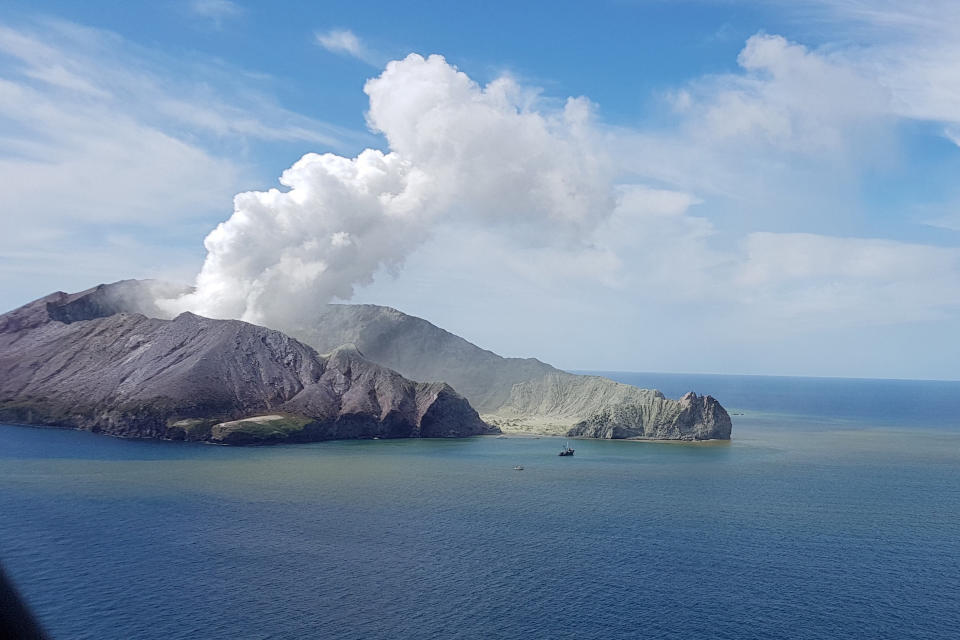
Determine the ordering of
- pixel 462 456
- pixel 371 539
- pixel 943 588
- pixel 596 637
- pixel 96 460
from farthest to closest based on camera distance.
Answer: pixel 462 456
pixel 96 460
pixel 371 539
pixel 943 588
pixel 596 637

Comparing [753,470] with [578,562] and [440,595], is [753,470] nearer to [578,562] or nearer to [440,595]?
[578,562]

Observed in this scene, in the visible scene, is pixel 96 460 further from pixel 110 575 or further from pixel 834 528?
pixel 834 528

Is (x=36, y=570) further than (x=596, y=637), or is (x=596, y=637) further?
(x=36, y=570)

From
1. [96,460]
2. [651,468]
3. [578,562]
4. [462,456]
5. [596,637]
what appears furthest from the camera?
[462,456]

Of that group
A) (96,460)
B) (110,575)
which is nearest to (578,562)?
(110,575)

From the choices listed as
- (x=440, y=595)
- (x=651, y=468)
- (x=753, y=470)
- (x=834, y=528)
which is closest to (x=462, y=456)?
(x=651, y=468)

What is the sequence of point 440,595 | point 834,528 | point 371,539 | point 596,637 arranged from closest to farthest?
point 596,637
point 440,595
point 371,539
point 834,528
